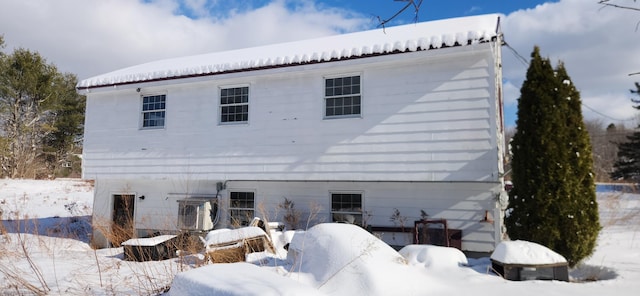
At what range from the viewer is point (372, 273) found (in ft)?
15.6

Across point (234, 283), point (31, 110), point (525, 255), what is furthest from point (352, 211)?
point (31, 110)

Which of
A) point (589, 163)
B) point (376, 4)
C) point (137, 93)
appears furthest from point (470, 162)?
point (137, 93)

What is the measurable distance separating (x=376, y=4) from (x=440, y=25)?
8059 millimetres

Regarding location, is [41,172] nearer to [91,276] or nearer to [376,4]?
[91,276]

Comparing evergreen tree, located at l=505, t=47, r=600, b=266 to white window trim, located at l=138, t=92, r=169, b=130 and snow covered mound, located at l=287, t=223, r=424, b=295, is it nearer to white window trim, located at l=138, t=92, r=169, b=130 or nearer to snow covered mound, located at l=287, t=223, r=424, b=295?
snow covered mound, located at l=287, t=223, r=424, b=295

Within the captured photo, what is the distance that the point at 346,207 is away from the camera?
10109mm

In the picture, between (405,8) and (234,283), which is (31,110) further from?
(405,8)

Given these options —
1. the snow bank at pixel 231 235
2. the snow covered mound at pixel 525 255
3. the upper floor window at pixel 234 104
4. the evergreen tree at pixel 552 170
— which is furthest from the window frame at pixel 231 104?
the snow covered mound at pixel 525 255

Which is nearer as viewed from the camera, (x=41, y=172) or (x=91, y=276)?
(x=91, y=276)

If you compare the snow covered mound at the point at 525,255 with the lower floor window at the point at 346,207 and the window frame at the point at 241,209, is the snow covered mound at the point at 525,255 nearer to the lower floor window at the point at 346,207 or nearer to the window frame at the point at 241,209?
the lower floor window at the point at 346,207

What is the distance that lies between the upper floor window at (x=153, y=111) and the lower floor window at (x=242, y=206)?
3047 mm

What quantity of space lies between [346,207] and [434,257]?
4239mm

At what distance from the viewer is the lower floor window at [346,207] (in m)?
9.95

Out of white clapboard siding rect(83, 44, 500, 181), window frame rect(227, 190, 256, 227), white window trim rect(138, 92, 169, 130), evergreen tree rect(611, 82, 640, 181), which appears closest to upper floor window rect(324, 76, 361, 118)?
white clapboard siding rect(83, 44, 500, 181)
